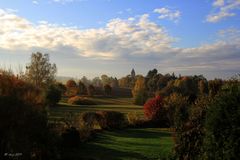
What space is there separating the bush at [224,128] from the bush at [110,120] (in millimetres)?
30759

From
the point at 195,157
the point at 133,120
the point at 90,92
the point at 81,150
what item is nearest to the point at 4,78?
the point at 81,150

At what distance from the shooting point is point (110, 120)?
135 feet

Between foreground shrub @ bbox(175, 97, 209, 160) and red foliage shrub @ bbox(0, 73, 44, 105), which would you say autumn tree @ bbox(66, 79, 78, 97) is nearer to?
red foliage shrub @ bbox(0, 73, 44, 105)

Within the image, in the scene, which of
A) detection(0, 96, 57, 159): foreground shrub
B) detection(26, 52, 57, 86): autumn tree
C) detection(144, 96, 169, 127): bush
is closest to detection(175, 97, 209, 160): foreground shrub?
detection(0, 96, 57, 159): foreground shrub

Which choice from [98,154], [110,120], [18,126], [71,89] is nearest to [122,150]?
[98,154]

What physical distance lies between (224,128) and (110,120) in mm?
32138

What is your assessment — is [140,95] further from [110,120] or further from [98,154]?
[98,154]

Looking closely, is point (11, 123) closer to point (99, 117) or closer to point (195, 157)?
point (195, 157)

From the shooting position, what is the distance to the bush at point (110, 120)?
132 ft

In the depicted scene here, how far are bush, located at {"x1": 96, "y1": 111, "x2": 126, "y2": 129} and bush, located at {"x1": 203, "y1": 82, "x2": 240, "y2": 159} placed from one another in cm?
3076

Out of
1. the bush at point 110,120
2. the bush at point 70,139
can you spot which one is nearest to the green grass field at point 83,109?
the bush at point 110,120

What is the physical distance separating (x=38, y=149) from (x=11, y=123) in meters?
2.39

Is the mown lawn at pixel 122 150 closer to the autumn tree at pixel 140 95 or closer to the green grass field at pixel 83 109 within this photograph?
the green grass field at pixel 83 109

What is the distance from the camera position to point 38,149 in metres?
17.2
